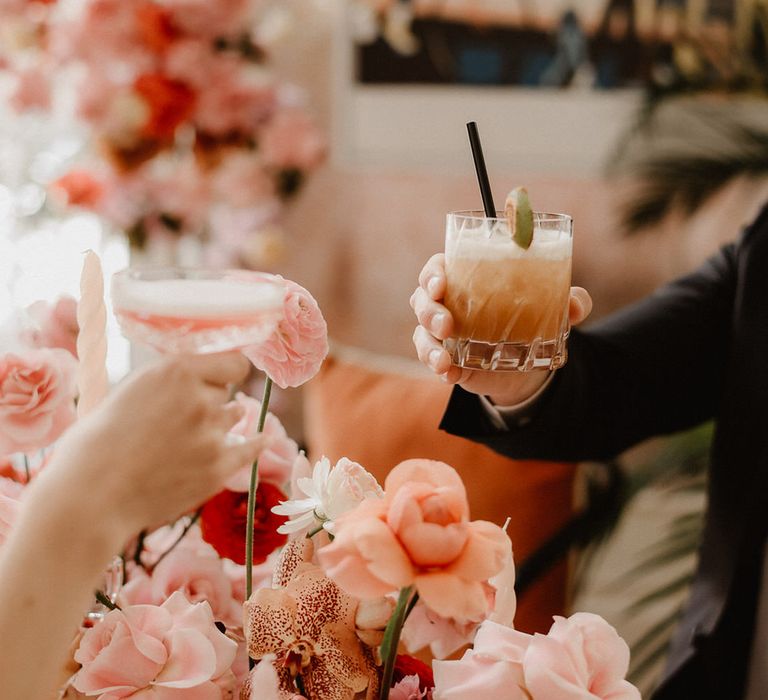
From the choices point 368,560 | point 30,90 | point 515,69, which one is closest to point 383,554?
point 368,560

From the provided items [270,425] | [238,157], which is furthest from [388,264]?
[270,425]

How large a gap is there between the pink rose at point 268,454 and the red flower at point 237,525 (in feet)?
0.04

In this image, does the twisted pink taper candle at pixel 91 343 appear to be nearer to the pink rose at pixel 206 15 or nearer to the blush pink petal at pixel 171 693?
the blush pink petal at pixel 171 693

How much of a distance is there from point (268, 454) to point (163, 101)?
129 cm

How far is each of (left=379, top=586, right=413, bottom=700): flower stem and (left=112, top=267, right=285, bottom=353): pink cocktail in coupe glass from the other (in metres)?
0.17

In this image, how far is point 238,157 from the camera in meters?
1.93

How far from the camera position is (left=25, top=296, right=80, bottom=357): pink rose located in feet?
2.41

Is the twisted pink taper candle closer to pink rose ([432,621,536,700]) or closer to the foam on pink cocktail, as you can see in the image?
the foam on pink cocktail

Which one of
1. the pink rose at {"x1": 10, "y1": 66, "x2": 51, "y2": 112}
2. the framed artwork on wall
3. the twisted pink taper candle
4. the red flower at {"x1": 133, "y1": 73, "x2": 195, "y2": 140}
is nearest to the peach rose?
the twisted pink taper candle

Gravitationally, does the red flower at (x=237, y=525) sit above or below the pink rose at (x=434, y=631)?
below

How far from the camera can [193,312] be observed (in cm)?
46

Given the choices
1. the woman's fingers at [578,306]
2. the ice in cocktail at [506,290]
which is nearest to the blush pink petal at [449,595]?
the ice in cocktail at [506,290]

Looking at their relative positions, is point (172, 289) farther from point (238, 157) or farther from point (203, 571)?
point (238, 157)

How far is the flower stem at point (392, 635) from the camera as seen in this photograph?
47cm
